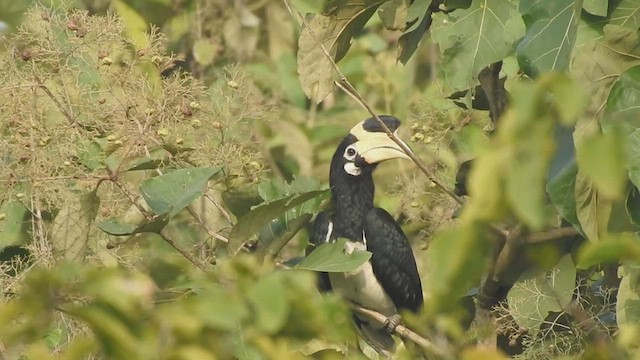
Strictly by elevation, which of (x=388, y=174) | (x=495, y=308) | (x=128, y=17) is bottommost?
(x=388, y=174)

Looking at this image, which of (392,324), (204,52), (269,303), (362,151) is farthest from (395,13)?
(204,52)

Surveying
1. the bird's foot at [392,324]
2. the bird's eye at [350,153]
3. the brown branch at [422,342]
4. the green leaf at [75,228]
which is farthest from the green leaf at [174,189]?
the bird's eye at [350,153]

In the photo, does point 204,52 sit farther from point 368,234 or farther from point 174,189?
point 174,189

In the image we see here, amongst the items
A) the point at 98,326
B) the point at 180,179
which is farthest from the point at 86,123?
the point at 98,326

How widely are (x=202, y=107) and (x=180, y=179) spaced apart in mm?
394

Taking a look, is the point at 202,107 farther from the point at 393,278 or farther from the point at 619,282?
the point at 393,278

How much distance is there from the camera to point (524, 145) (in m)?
0.62

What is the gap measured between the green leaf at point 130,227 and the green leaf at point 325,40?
0.42 meters

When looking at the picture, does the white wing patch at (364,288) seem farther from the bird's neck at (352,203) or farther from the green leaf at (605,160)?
the green leaf at (605,160)

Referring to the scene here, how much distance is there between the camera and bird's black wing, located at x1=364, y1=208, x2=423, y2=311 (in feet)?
9.84

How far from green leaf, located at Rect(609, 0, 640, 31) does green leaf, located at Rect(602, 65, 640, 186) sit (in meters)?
0.24

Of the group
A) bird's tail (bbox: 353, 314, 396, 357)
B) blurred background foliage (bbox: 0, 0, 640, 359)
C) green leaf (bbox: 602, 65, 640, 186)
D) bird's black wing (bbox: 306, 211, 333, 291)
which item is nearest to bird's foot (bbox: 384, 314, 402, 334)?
bird's tail (bbox: 353, 314, 396, 357)

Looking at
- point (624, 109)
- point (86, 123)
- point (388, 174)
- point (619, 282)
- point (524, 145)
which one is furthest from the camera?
point (388, 174)

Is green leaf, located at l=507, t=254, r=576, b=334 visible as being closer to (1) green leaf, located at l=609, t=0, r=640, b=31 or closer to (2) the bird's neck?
→ (1) green leaf, located at l=609, t=0, r=640, b=31
